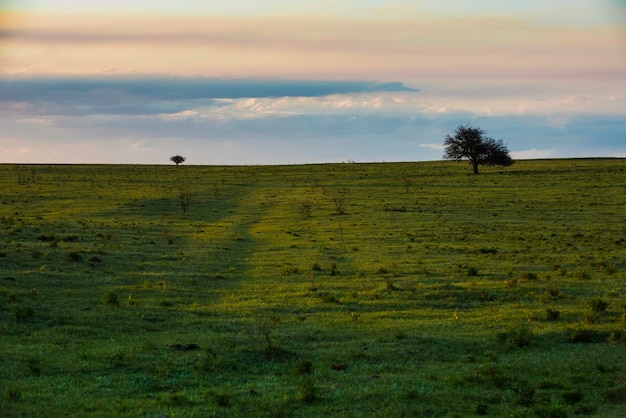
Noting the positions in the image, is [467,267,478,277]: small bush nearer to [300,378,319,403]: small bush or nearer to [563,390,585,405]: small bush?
[563,390,585,405]: small bush

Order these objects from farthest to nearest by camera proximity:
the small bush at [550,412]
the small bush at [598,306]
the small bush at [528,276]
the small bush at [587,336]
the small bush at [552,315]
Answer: the small bush at [528,276] → the small bush at [598,306] → the small bush at [552,315] → the small bush at [587,336] → the small bush at [550,412]

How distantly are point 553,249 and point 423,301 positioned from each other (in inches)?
635

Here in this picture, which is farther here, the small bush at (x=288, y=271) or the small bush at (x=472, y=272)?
the small bush at (x=288, y=271)

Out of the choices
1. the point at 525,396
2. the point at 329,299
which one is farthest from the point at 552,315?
the point at 525,396

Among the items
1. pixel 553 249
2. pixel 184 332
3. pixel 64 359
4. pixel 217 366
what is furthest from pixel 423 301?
pixel 553 249

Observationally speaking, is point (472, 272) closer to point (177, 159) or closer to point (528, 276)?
point (528, 276)

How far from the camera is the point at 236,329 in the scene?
18969 millimetres

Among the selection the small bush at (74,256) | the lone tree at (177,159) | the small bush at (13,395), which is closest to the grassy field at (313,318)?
the small bush at (13,395)

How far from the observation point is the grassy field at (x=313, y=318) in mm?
13062

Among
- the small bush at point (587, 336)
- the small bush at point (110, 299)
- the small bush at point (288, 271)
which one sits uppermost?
the small bush at point (110, 299)

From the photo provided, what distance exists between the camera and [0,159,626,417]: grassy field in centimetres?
1306

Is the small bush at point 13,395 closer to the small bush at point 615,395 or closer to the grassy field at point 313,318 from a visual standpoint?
the grassy field at point 313,318

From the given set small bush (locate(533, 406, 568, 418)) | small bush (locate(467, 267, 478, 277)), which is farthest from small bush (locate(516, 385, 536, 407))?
small bush (locate(467, 267, 478, 277))

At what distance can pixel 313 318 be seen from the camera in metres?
20.5
